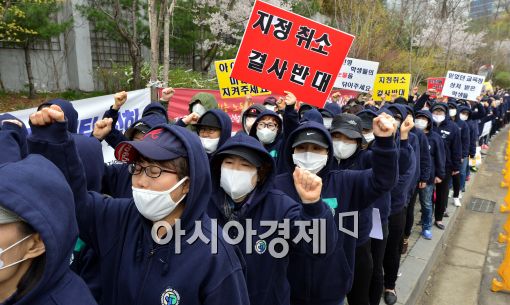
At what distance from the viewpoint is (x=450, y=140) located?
6105mm

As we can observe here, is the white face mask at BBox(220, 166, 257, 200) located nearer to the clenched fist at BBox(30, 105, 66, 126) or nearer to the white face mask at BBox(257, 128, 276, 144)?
the clenched fist at BBox(30, 105, 66, 126)

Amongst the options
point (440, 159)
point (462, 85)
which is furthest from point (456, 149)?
point (462, 85)

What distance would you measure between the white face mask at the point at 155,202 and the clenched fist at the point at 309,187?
1.91 feet

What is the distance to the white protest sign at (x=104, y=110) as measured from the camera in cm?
444

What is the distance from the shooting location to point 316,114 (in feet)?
15.5

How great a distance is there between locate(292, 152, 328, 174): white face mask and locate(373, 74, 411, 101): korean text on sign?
7289mm

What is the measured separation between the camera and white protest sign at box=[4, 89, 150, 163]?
4441 millimetres

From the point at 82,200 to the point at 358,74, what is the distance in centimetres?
741

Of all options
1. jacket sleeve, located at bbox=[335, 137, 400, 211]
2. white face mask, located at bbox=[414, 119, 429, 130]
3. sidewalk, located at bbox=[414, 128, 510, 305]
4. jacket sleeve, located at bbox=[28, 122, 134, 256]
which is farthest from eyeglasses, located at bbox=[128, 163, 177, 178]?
white face mask, located at bbox=[414, 119, 429, 130]

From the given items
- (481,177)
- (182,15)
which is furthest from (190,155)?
(182,15)

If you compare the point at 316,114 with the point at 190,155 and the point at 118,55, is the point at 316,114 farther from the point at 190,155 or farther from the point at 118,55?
the point at 118,55

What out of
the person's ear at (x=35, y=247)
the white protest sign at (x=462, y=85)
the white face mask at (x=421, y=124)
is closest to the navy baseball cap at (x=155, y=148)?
the person's ear at (x=35, y=247)

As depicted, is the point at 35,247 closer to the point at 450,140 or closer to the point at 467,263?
the point at 467,263

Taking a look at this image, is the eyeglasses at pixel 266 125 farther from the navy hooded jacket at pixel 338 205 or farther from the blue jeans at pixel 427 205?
the blue jeans at pixel 427 205
